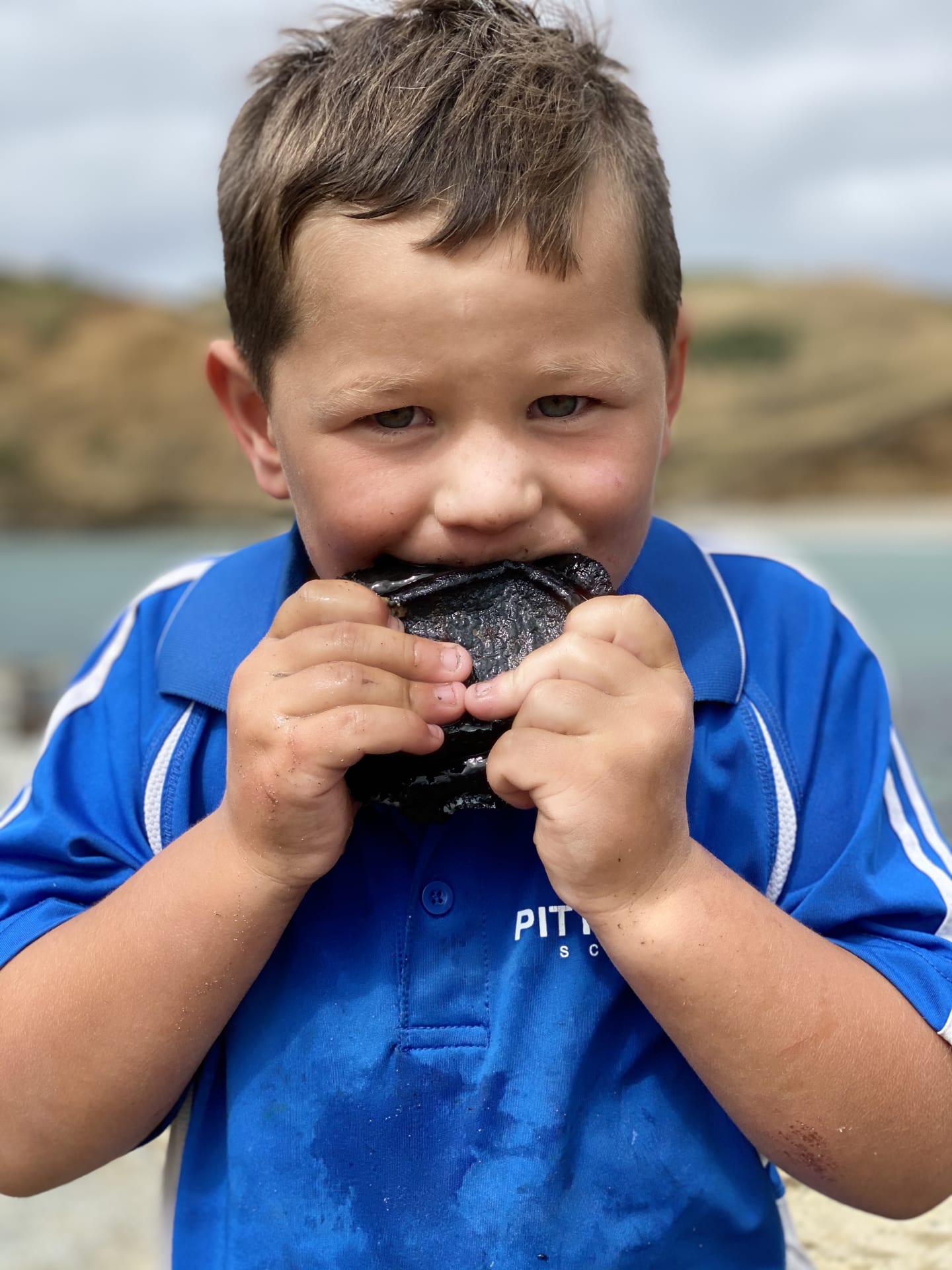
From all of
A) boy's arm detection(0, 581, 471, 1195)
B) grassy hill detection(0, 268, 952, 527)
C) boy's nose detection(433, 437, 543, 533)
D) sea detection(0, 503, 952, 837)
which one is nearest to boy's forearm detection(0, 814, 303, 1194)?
boy's arm detection(0, 581, 471, 1195)

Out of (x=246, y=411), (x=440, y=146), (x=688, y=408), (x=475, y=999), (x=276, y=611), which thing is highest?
(x=440, y=146)

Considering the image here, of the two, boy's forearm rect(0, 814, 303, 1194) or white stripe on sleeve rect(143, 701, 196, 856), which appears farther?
white stripe on sleeve rect(143, 701, 196, 856)

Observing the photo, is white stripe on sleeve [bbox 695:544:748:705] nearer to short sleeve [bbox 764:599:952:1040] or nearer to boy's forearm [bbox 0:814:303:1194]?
short sleeve [bbox 764:599:952:1040]

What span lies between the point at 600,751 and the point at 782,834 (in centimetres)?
47

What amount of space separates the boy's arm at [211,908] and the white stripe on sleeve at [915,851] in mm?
721

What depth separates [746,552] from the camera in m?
2.22

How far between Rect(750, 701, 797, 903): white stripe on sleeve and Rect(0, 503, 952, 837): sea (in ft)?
1.40

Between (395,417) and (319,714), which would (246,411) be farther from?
(319,714)

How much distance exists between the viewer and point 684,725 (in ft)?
5.16

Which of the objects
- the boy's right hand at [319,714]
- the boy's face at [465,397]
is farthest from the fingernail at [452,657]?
the boy's face at [465,397]

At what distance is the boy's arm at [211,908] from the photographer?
1.57m

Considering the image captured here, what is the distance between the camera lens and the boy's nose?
1.61 meters

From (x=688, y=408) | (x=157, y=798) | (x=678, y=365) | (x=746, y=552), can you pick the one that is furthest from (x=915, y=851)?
(x=688, y=408)

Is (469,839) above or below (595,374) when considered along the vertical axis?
below
